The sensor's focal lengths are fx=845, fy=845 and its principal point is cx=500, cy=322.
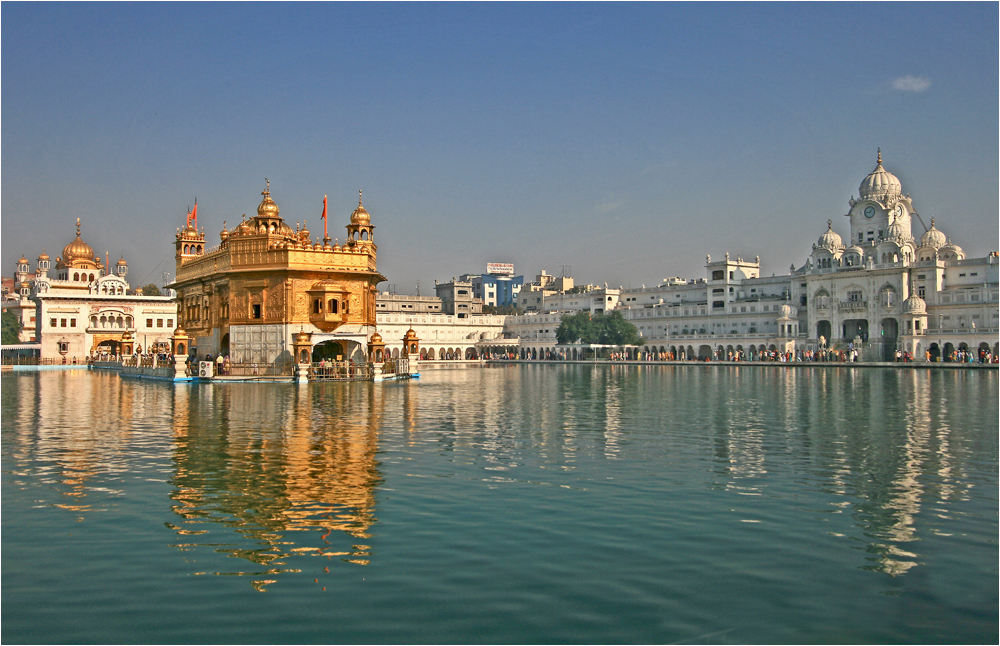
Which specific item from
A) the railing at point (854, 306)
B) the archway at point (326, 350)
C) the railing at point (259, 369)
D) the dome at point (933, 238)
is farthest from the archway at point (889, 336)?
the railing at point (259, 369)

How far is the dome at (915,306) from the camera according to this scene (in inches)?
2569

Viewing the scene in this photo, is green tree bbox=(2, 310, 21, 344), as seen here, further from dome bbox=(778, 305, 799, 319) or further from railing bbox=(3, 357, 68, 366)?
dome bbox=(778, 305, 799, 319)

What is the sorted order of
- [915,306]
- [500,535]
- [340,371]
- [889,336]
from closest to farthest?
[500,535] < [340,371] < [915,306] < [889,336]

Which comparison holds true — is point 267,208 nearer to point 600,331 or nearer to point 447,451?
point 447,451

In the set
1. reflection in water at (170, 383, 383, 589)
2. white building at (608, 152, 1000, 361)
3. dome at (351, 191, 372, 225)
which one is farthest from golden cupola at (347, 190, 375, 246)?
white building at (608, 152, 1000, 361)

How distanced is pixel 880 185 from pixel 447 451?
74653mm

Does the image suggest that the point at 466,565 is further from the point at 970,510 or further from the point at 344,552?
the point at 970,510

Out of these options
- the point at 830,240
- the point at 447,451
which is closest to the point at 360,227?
the point at 447,451

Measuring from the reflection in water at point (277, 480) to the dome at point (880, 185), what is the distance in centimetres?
6933

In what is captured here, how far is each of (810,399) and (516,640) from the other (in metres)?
22.6

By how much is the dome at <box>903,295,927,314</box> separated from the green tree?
8073 centimetres

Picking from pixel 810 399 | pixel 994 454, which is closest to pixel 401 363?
pixel 810 399

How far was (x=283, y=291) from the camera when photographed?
38969 millimetres

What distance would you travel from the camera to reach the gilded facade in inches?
1535
